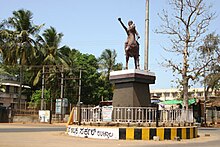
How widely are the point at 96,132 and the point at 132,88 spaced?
2.81 metres

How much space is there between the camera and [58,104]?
37.4 m

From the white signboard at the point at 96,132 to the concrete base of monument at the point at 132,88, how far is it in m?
1.87

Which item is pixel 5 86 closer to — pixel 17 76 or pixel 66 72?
pixel 17 76

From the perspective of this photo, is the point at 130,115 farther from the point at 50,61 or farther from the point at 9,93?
the point at 9,93

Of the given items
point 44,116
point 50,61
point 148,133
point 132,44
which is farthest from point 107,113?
point 50,61

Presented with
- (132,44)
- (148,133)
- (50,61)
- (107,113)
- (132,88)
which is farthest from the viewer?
(50,61)

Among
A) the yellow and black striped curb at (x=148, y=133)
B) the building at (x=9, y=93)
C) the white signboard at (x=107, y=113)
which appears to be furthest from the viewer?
the building at (x=9, y=93)

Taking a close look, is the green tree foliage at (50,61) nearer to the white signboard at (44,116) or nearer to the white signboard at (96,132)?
the white signboard at (44,116)

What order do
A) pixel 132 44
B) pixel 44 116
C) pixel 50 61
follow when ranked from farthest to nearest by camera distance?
1. pixel 50 61
2. pixel 44 116
3. pixel 132 44

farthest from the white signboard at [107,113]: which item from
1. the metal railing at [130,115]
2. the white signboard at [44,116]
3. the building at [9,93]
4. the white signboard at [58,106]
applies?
the building at [9,93]

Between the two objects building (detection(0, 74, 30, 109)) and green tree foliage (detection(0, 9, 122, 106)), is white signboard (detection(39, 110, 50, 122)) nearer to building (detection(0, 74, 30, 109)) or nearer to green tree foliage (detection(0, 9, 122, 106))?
green tree foliage (detection(0, 9, 122, 106))

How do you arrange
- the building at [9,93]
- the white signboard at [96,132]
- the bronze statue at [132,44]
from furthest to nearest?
1. the building at [9,93]
2. the bronze statue at [132,44]
3. the white signboard at [96,132]

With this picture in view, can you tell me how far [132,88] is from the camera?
16.2 metres

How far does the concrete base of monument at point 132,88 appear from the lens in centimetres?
1606
